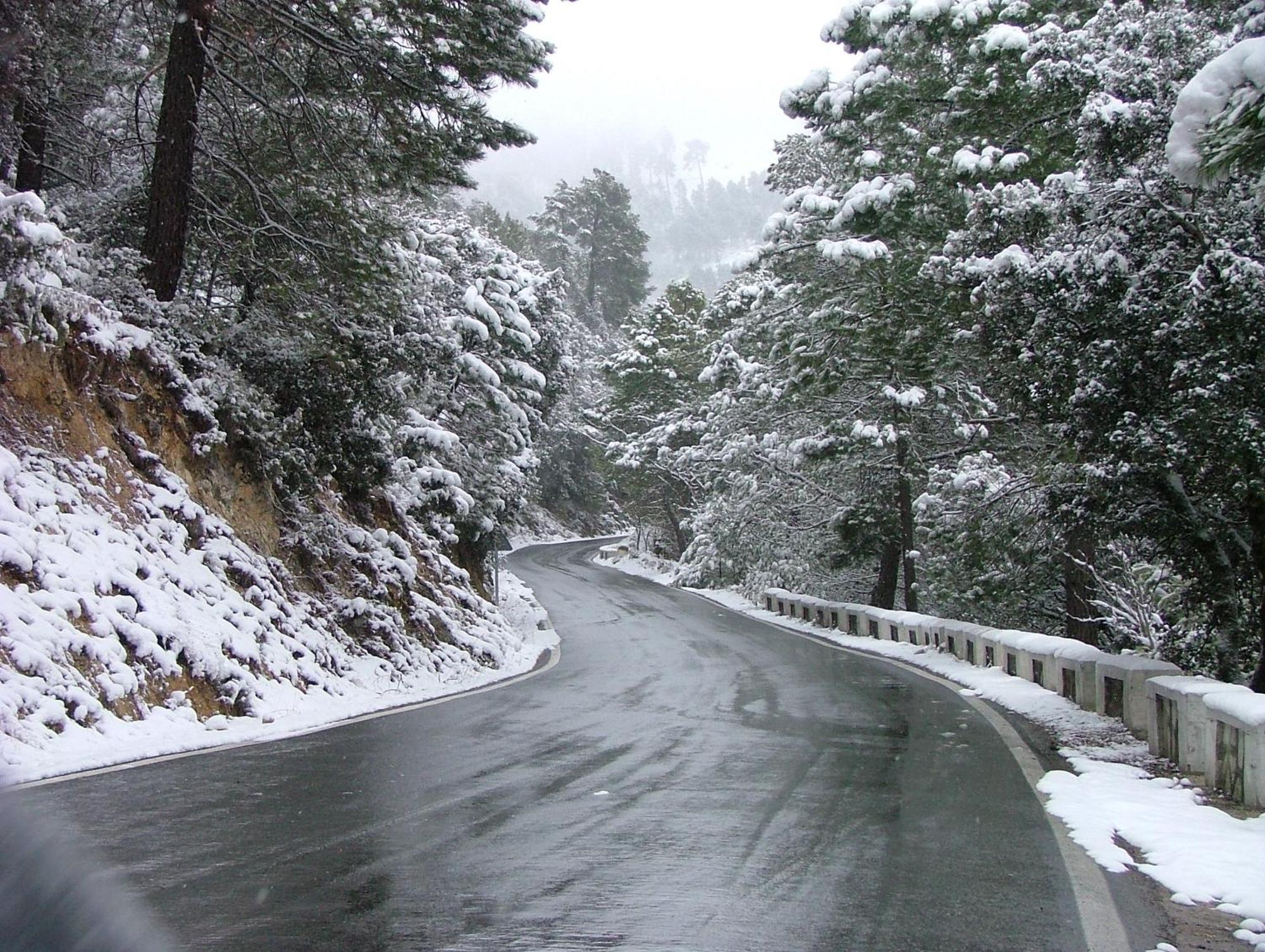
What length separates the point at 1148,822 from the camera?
22.1 feet

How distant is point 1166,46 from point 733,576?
33732 millimetres

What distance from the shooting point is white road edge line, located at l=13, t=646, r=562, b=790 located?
23.2 feet

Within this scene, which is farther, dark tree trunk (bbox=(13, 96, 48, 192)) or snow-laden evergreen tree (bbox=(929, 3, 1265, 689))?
dark tree trunk (bbox=(13, 96, 48, 192))

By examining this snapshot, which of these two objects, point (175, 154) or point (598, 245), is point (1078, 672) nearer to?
point (175, 154)

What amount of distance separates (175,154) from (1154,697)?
12344 mm

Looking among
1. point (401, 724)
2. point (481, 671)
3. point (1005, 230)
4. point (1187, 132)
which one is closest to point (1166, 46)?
point (1005, 230)

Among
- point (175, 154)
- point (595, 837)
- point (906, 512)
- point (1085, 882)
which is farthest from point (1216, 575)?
point (906, 512)

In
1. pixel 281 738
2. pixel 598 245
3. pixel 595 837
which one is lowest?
pixel 281 738

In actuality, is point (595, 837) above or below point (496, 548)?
below

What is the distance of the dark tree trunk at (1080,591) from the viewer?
18.0 meters

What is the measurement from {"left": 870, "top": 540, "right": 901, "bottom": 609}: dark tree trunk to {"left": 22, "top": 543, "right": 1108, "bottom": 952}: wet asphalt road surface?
17.3 metres

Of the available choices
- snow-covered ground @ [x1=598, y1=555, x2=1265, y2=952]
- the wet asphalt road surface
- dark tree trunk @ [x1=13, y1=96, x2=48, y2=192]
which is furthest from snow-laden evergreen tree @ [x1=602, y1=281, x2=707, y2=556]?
the wet asphalt road surface

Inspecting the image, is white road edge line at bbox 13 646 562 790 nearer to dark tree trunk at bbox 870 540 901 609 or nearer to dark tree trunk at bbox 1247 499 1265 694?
dark tree trunk at bbox 1247 499 1265 694

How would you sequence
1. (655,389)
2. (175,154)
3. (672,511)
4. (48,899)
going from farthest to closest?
(672,511) → (655,389) → (175,154) → (48,899)
